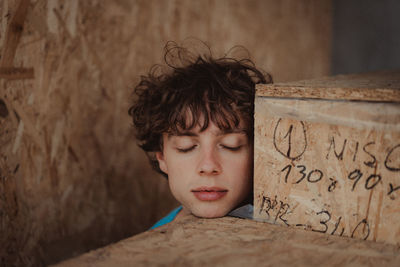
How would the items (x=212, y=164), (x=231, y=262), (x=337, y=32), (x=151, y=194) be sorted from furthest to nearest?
(x=337, y=32) → (x=151, y=194) → (x=212, y=164) → (x=231, y=262)

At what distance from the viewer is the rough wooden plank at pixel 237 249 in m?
0.69

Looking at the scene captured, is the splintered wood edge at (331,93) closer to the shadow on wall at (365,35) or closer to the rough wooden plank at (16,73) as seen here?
the rough wooden plank at (16,73)

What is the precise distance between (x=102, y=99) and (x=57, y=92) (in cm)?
25

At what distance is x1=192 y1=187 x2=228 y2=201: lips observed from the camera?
1092 mm

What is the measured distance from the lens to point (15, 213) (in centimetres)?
123

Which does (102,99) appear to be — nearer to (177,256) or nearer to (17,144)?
(17,144)

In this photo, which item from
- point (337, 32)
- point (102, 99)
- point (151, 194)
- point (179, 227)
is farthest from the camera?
point (337, 32)

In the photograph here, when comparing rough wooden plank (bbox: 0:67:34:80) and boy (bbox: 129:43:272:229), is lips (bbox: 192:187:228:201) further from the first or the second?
rough wooden plank (bbox: 0:67:34:80)

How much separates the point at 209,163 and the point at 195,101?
24 centimetres

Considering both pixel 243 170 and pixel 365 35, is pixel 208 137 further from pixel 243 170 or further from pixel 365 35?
pixel 365 35

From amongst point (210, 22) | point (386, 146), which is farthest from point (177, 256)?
point (210, 22)

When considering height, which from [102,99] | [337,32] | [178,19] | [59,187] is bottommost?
[59,187]

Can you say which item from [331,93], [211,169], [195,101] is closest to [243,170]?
[211,169]

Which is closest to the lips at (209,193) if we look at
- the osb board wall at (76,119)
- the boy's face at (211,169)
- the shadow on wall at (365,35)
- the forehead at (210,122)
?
the boy's face at (211,169)
